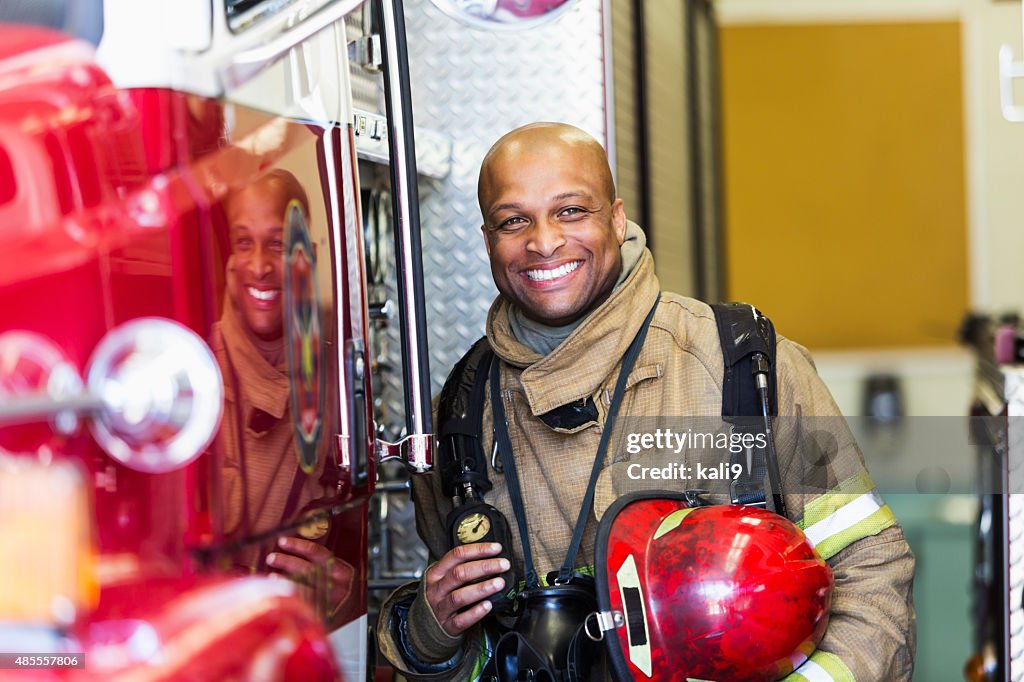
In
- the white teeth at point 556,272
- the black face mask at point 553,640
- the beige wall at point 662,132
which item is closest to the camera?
the black face mask at point 553,640

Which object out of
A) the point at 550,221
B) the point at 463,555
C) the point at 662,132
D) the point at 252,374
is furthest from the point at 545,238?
the point at 662,132

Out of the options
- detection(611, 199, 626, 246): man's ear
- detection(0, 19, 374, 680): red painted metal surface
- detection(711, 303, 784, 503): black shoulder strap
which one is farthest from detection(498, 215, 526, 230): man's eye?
detection(0, 19, 374, 680): red painted metal surface

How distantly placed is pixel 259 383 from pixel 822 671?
39.8 inches

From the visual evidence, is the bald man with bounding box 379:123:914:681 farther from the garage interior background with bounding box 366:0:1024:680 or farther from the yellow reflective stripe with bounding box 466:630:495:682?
the garage interior background with bounding box 366:0:1024:680

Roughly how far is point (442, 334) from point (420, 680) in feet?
2.80

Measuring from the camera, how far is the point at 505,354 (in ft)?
7.57

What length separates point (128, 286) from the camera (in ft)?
4.59

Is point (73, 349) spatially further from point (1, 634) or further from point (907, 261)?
point (907, 261)

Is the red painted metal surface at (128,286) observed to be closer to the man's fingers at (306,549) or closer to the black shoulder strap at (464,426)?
the man's fingers at (306,549)

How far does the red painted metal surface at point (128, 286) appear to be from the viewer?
53.8 inches

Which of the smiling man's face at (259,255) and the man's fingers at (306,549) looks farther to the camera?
the man's fingers at (306,549)

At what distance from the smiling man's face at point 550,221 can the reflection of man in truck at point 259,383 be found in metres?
0.61

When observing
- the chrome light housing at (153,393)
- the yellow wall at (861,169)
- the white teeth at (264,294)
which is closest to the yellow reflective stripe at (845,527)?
the white teeth at (264,294)

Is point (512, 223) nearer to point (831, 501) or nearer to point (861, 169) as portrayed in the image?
point (831, 501)
